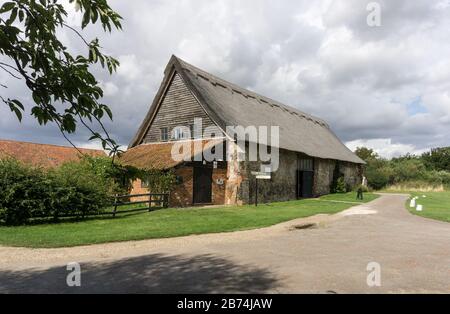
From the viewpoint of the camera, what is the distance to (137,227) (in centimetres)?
1225

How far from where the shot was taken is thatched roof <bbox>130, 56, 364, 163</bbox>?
73.0ft

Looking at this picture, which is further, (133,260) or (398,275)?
(133,260)

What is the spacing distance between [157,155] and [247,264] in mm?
15598

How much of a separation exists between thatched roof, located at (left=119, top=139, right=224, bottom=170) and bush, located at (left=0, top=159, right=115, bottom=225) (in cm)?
397

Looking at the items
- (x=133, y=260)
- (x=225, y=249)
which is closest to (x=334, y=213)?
(x=225, y=249)

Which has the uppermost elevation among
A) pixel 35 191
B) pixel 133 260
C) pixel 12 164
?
pixel 12 164

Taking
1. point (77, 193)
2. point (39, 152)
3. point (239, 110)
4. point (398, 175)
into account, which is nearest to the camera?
point (77, 193)

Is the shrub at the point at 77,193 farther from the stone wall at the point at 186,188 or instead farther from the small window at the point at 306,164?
the small window at the point at 306,164

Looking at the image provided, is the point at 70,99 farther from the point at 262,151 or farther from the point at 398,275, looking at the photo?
the point at 262,151

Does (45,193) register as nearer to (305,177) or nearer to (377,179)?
(305,177)

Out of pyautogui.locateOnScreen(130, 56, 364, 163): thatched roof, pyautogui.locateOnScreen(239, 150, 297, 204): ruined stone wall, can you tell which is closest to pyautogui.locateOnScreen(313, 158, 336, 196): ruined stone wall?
pyautogui.locateOnScreen(130, 56, 364, 163): thatched roof

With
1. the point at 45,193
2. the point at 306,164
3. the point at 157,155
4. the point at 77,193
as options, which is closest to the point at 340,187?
the point at 306,164

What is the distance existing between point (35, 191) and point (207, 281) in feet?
32.5
